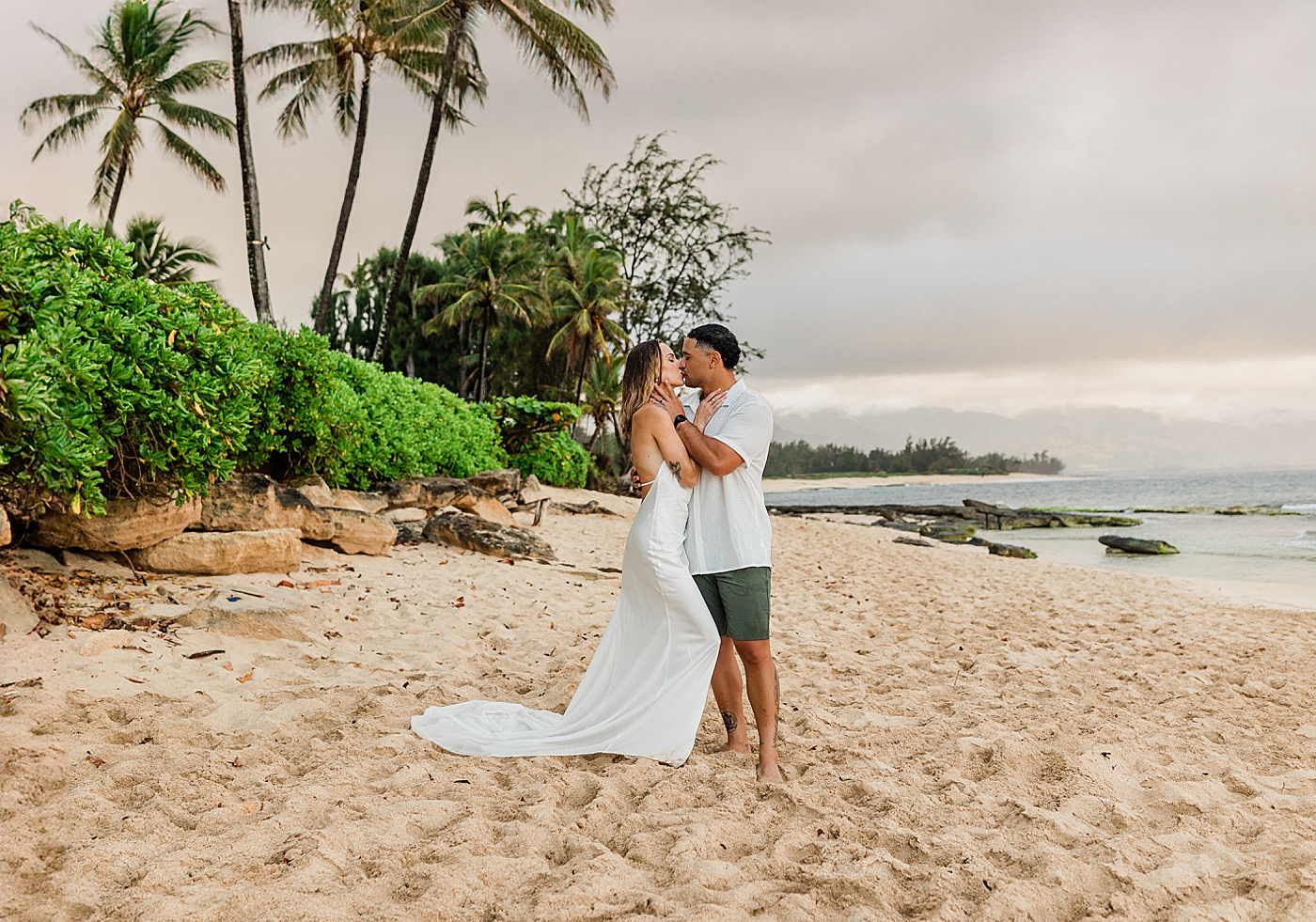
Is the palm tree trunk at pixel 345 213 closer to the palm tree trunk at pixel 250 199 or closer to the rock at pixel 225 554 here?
the palm tree trunk at pixel 250 199

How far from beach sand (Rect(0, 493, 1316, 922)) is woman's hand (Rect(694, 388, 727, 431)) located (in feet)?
5.43

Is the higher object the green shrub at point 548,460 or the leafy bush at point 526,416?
the leafy bush at point 526,416

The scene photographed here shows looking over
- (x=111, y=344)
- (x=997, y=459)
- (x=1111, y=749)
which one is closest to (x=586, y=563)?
(x=111, y=344)

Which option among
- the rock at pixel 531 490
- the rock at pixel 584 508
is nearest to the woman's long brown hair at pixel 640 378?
the rock at pixel 584 508

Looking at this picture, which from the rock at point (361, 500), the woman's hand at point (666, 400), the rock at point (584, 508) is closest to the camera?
the woman's hand at point (666, 400)

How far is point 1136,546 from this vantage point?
58.1 feet

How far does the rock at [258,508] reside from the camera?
6.55 meters

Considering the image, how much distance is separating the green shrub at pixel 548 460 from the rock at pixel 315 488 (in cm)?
999

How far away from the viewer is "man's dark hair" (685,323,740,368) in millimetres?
3924

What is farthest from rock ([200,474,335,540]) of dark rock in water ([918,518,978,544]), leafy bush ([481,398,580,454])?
dark rock in water ([918,518,978,544])

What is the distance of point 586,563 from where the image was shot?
31.0ft

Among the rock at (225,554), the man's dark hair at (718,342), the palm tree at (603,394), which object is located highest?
the palm tree at (603,394)

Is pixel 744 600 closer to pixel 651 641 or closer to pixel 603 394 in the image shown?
pixel 651 641

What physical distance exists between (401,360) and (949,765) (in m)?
35.0
